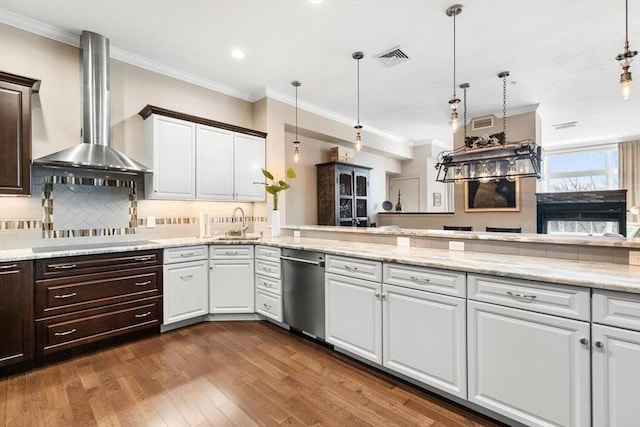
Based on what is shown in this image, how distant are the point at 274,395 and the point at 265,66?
3409 mm

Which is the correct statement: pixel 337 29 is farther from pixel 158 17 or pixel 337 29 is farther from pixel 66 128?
pixel 66 128

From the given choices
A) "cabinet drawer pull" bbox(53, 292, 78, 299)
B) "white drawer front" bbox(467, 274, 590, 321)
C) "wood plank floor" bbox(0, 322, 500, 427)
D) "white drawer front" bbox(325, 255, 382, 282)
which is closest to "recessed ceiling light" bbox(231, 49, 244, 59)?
"white drawer front" bbox(325, 255, 382, 282)

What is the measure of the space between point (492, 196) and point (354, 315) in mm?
4286

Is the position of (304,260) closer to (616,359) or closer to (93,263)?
(93,263)

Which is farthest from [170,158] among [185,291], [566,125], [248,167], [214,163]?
[566,125]

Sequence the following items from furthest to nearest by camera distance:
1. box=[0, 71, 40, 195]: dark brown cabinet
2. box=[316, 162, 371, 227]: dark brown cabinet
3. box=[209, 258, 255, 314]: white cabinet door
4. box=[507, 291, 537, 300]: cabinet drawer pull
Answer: box=[316, 162, 371, 227]: dark brown cabinet → box=[209, 258, 255, 314]: white cabinet door → box=[0, 71, 40, 195]: dark brown cabinet → box=[507, 291, 537, 300]: cabinet drawer pull

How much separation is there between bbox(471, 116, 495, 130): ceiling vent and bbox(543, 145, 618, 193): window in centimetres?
428

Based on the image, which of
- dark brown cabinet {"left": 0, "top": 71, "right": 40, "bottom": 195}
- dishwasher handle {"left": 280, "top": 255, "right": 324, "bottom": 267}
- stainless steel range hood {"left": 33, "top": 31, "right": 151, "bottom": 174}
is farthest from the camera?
stainless steel range hood {"left": 33, "top": 31, "right": 151, "bottom": 174}

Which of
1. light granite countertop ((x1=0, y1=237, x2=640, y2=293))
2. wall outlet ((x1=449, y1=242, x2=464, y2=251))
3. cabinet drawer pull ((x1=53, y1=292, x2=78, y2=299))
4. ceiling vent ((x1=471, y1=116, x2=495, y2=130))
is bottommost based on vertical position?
cabinet drawer pull ((x1=53, y1=292, x2=78, y2=299))

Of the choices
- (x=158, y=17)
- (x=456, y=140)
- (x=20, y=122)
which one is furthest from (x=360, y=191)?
(x=20, y=122)

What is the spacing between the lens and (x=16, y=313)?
7.66 feet

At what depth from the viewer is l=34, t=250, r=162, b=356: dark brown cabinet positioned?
8.11 ft

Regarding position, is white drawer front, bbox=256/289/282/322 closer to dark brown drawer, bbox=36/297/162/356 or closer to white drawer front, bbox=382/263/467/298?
dark brown drawer, bbox=36/297/162/356

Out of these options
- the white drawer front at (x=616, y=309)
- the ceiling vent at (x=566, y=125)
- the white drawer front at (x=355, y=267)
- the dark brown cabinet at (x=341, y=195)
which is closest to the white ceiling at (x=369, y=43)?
the ceiling vent at (x=566, y=125)
